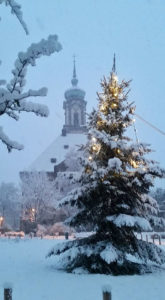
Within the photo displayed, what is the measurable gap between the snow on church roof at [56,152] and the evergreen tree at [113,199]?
4225 cm

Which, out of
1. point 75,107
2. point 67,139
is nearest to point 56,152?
point 67,139

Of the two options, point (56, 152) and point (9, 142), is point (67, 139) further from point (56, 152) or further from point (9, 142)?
point (9, 142)

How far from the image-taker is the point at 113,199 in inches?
484

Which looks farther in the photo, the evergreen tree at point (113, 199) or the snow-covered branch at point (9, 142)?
the evergreen tree at point (113, 199)

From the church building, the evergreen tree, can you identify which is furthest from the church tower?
Answer: the evergreen tree

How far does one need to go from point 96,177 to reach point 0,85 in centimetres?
794

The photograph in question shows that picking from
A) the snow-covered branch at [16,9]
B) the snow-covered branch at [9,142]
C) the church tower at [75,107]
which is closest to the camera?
the snow-covered branch at [16,9]

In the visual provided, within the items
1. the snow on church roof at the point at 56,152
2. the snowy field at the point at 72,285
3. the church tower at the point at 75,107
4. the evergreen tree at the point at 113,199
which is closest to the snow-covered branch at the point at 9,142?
the snowy field at the point at 72,285

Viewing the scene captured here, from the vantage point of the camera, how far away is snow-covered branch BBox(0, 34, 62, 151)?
3.78 metres

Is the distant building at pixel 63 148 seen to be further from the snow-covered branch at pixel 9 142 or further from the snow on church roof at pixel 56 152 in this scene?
the snow-covered branch at pixel 9 142

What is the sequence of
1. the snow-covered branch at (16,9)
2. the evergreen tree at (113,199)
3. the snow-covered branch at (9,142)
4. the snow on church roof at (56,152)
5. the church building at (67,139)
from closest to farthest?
the snow-covered branch at (16,9), the snow-covered branch at (9,142), the evergreen tree at (113,199), the church building at (67,139), the snow on church roof at (56,152)

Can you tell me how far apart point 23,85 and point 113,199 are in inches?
335

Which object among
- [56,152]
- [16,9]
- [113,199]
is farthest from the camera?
[56,152]

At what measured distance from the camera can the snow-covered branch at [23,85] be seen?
378cm
